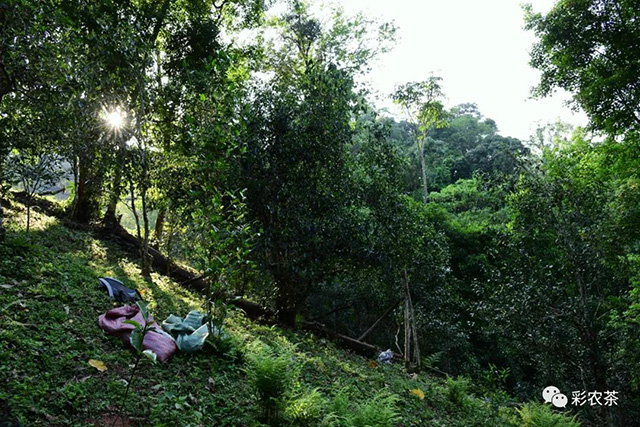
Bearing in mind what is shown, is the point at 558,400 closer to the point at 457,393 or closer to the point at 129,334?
the point at 457,393

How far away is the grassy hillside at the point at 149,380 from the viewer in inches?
133

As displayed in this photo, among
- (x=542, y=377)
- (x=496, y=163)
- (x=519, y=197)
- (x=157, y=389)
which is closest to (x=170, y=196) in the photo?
(x=157, y=389)

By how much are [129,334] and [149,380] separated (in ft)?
2.99

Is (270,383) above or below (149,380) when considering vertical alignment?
above

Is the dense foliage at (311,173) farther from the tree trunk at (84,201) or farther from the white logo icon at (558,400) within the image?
the white logo icon at (558,400)

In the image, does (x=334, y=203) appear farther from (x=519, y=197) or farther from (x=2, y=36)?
(x=2, y=36)

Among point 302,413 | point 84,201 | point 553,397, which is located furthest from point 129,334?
point 553,397

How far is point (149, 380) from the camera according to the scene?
4094mm

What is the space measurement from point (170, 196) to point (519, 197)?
9.37 metres

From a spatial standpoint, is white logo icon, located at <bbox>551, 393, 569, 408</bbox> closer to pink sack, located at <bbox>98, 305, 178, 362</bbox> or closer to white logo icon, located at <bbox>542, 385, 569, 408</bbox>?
white logo icon, located at <bbox>542, 385, 569, 408</bbox>

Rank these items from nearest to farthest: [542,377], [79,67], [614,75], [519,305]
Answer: [79,67], [614,75], [519,305], [542,377]

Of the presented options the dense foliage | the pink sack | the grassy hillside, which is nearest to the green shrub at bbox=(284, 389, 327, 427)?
the grassy hillside

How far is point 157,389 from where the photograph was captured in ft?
13.0

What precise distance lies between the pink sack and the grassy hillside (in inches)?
3.9
